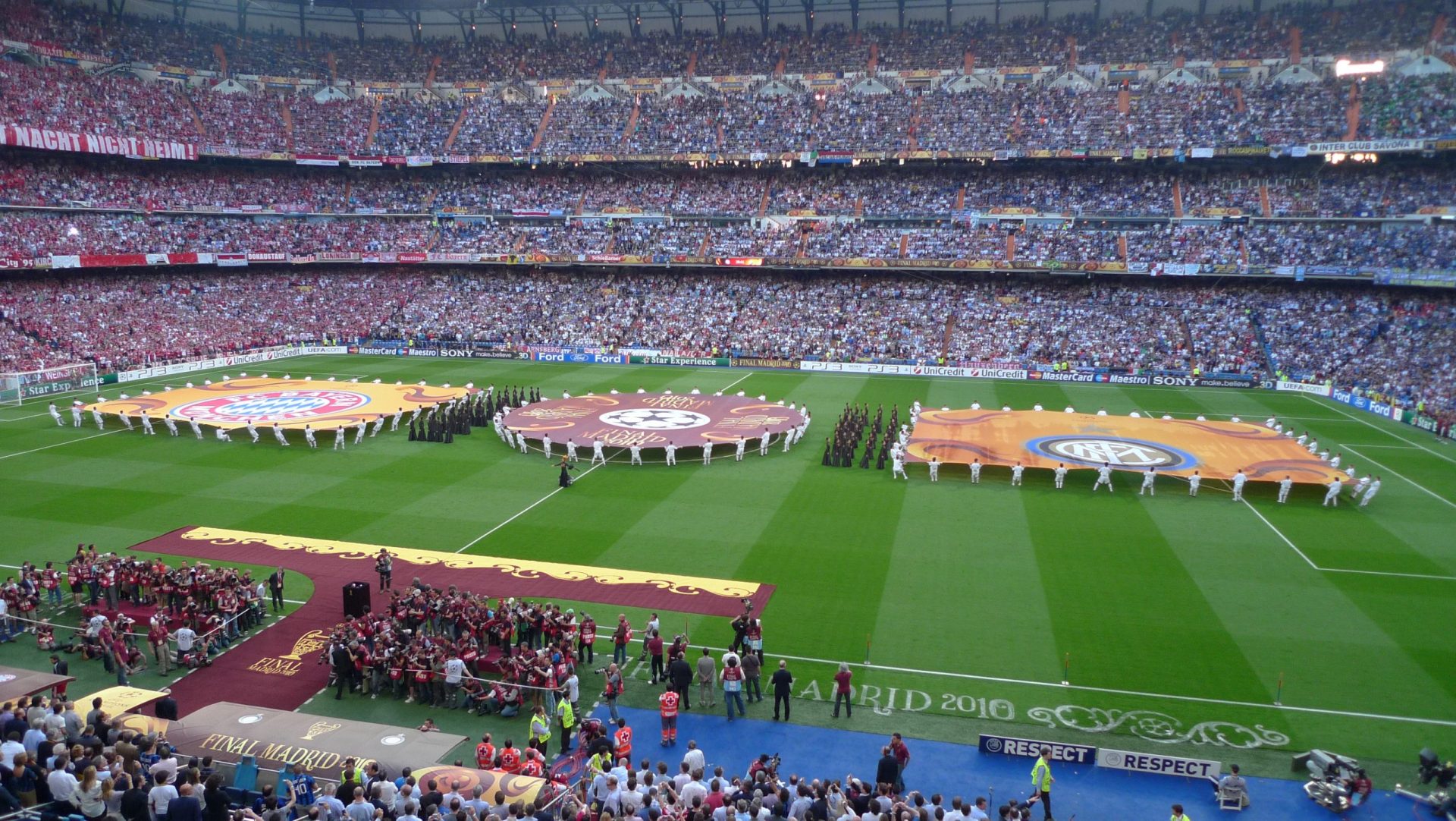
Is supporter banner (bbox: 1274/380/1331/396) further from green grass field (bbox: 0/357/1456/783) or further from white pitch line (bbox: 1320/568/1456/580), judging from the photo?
white pitch line (bbox: 1320/568/1456/580)

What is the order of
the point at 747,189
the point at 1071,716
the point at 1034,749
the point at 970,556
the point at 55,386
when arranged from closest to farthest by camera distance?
the point at 1034,749 → the point at 1071,716 → the point at 970,556 → the point at 55,386 → the point at 747,189

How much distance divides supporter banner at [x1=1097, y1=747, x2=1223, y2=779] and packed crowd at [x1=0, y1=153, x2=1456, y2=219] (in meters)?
54.4

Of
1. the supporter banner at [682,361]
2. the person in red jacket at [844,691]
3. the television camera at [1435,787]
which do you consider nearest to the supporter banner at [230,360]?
the supporter banner at [682,361]

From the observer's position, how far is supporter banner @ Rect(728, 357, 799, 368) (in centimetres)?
5947

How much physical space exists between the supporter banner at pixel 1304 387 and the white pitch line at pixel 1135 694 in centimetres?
4016

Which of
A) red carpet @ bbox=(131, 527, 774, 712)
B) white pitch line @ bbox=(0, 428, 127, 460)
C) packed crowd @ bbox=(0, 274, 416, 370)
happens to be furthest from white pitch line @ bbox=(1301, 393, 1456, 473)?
packed crowd @ bbox=(0, 274, 416, 370)

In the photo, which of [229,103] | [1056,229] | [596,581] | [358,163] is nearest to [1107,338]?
[1056,229]

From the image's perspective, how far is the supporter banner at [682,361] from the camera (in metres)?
60.0

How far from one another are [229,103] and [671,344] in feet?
142

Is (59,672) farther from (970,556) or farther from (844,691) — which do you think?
(970,556)

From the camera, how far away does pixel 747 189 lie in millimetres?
70938

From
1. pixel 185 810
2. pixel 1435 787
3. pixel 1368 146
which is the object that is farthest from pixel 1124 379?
pixel 185 810

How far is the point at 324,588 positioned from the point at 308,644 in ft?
10.5

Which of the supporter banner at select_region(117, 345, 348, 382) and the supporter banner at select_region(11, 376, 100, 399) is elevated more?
the supporter banner at select_region(117, 345, 348, 382)
